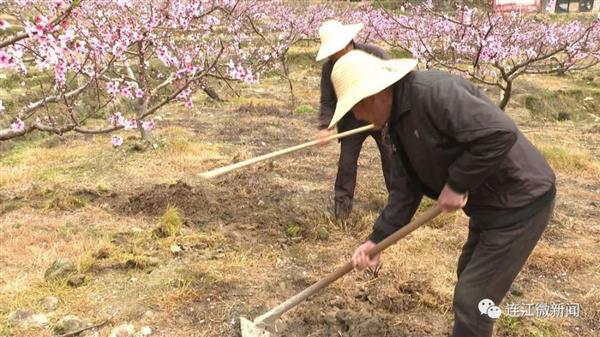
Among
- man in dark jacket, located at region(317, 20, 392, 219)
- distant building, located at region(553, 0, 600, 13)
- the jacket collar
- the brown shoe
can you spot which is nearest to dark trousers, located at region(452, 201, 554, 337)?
the jacket collar

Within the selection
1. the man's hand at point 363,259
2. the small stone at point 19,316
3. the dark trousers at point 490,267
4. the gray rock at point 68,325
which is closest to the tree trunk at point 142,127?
the small stone at point 19,316

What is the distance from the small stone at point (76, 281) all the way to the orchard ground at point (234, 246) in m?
0.04

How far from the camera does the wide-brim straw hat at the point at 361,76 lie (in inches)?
89.5

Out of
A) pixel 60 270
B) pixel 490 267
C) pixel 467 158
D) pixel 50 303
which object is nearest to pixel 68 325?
pixel 50 303

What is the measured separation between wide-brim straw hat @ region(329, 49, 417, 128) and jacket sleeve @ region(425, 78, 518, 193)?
0.63ft

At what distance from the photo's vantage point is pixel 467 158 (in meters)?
2.23

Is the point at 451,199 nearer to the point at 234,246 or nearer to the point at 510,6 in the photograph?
the point at 234,246

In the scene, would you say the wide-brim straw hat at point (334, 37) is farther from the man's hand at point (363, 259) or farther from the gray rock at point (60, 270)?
the gray rock at point (60, 270)

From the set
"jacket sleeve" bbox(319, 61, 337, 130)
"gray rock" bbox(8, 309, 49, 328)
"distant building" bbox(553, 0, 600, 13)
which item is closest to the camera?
"gray rock" bbox(8, 309, 49, 328)

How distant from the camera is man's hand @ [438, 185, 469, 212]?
7.63ft

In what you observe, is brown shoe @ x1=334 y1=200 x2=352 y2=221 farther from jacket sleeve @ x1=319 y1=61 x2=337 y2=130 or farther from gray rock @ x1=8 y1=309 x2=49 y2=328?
gray rock @ x1=8 y1=309 x2=49 y2=328

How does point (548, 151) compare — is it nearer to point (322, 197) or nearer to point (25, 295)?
point (322, 197)

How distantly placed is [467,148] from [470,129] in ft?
0.38

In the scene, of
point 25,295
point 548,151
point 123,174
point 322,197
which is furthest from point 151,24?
point 548,151
